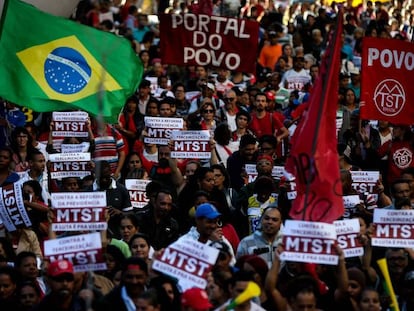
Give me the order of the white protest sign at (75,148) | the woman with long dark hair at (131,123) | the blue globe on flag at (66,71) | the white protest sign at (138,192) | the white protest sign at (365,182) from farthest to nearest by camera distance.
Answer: the woman with long dark hair at (131,123)
the white protest sign at (75,148)
the white protest sign at (138,192)
the white protest sign at (365,182)
the blue globe on flag at (66,71)

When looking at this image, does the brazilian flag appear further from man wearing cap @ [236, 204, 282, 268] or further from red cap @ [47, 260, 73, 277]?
red cap @ [47, 260, 73, 277]

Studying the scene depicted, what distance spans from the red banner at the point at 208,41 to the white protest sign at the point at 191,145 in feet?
9.51

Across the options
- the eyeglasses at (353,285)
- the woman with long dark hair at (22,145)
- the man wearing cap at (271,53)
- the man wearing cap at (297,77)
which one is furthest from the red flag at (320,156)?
the man wearing cap at (271,53)

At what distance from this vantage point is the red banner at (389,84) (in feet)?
56.0

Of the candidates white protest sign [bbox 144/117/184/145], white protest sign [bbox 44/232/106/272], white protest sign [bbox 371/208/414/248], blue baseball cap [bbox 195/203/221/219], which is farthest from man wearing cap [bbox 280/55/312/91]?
white protest sign [bbox 44/232/106/272]

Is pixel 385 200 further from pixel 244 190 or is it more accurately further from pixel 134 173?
pixel 134 173

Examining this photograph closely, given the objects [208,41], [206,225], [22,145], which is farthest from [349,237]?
[208,41]

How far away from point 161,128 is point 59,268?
5.91 m

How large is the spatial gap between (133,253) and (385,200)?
12.4ft

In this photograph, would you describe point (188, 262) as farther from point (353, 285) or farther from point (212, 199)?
point (212, 199)

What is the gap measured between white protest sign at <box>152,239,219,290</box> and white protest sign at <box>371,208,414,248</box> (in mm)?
1508

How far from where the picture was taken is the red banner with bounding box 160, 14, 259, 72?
20.0 metres

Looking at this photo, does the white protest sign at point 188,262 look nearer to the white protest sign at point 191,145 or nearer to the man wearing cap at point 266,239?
the man wearing cap at point 266,239

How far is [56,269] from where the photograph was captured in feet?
40.2
